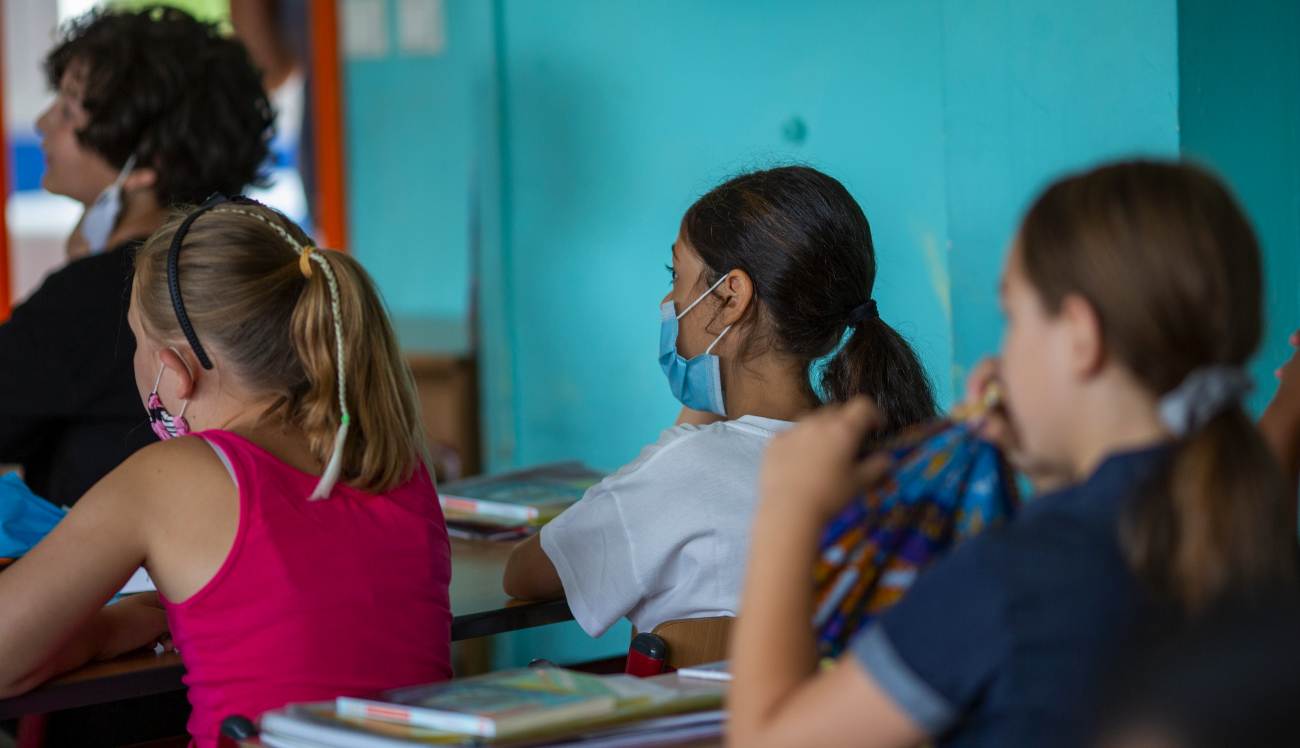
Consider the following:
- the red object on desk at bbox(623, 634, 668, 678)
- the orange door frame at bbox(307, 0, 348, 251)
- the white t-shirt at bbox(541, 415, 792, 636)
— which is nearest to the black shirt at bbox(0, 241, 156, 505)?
the white t-shirt at bbox(541, 415, 792, 636)

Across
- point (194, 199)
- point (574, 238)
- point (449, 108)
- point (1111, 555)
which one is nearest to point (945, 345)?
point (574, 238)

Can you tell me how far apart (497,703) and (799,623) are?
293 millimetres

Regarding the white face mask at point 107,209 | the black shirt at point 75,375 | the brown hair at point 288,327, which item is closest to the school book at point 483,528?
the black shirt at point 75,375

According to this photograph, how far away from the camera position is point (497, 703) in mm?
1242

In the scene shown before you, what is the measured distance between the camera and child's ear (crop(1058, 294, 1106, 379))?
1036mm

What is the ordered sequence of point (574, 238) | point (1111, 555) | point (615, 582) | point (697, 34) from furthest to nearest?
point (574, 238), point (697, 34), point (615, 582), point (1111, 555)

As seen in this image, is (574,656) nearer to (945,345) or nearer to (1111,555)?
(945,345)

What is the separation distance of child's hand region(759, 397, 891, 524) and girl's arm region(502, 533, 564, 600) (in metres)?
0.78

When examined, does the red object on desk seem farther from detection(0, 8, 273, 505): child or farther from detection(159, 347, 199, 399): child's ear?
detection(0, 8, 273, 505): child

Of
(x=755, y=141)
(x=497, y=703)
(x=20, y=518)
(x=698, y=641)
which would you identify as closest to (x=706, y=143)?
(x=755, y=141)

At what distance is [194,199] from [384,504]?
1.17m

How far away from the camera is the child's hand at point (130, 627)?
5.43ft

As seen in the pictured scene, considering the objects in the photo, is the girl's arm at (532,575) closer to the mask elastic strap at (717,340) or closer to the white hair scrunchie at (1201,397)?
the mask elastic strap at (717,340)

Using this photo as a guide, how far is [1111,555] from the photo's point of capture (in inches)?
38.8
